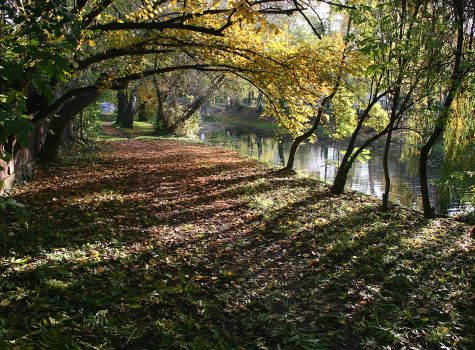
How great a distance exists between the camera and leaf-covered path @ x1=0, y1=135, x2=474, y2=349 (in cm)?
366

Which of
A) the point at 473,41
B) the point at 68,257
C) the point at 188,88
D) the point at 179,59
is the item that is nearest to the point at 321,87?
the point at 473,41

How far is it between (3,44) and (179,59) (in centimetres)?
2084

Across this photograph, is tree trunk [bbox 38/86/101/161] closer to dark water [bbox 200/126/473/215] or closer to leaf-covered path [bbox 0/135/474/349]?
leaf-covered path [bbox 0/135/474/349]

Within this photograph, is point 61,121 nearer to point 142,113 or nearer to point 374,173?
point 374,173

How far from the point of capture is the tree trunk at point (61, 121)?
11.1 metres

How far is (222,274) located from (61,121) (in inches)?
326

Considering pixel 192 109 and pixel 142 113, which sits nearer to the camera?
pixel 192 109

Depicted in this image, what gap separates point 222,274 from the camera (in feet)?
16.4

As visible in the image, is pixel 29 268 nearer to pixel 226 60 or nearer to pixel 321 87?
pixel 226 60

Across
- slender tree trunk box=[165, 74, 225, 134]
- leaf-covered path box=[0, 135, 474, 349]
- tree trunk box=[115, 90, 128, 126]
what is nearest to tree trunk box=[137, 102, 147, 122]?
tree trunk box=[115, 90, 128, 126]

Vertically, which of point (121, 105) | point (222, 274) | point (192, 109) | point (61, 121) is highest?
point (121, 105)

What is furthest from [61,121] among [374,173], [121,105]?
[121,105]

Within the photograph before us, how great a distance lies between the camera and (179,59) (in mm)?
23797

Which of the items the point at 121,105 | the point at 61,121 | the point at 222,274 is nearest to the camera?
the point at 222,274
